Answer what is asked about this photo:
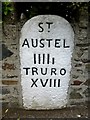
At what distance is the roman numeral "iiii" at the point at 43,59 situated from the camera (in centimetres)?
356

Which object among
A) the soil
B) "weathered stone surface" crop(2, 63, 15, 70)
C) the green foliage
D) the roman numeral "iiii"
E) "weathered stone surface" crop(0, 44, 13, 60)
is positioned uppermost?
the green foliage

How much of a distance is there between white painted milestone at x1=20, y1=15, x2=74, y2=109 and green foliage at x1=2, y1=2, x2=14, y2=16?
221mm

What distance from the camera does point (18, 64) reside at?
3.65 meters

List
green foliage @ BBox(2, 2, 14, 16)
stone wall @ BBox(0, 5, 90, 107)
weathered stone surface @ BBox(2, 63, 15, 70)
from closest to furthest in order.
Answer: green foliage @ BBox(2, 2, 14, 16) < stone wall @ BBox(0, 5, 90, 107) < weathered stone surface @ BBox(2, 63, 15, 70)

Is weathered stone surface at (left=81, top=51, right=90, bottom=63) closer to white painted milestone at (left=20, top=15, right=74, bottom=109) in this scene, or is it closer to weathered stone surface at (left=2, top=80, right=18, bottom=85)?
white painted milestone at (left=20, top=15, right=74, bottom=109)

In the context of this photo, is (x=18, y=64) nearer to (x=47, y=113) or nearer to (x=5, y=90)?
(x=5, y=90)

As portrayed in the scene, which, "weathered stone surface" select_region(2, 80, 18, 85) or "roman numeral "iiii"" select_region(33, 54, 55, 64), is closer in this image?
"roman numeral "iiii"" select_region(33, 54, 55, 64)

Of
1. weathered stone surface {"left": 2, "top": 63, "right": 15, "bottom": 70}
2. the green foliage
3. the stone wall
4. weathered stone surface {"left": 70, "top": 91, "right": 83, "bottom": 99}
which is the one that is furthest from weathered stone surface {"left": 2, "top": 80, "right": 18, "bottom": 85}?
the green foliage

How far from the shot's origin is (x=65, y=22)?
11.4 ft

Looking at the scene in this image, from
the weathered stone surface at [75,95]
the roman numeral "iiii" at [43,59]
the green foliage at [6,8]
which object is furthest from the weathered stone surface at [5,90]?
the green foliage at [6,8]

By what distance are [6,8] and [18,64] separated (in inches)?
25.0

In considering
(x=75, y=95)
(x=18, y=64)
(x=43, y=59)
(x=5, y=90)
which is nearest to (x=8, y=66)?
(x=18, y=64)

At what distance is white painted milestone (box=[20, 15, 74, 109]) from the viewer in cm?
347

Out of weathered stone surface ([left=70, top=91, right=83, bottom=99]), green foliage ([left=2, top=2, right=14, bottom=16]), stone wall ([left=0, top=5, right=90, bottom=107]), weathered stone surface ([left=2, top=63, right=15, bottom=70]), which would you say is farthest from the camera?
weathered stone surface ([left=70, top=91, right=83, bottom=99])
